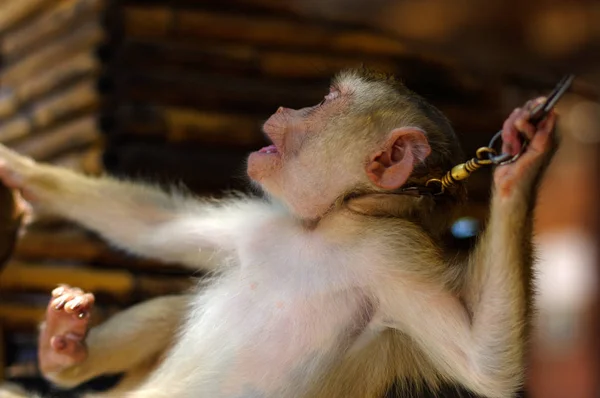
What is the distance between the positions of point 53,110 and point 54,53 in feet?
0.79

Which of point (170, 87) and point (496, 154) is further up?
point (170, 87)

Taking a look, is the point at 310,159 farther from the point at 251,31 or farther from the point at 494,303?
the point at 251,31

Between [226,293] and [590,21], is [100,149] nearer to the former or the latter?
[226,293]

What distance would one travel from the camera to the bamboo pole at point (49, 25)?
137 inches

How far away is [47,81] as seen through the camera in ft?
12.2

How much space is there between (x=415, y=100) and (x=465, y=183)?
24 cm

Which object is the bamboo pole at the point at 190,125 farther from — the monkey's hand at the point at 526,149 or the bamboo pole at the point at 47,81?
the monkey's hand at the point at 526,149

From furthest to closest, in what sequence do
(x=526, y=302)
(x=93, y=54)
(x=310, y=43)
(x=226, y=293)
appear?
1. (x=310, y=43)
2. (x=93, y=54)
3. (x=226, y=293)
4. (x=526, y=302)

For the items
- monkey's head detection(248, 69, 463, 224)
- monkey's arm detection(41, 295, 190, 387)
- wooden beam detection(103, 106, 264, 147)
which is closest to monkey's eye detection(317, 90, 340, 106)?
monkey's head detection(248, 69, 463, 224)

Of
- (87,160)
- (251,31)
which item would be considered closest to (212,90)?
(251,31)

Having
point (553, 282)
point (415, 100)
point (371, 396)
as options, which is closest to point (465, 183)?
point (415, 100)

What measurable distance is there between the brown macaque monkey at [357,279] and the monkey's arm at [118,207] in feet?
1.26

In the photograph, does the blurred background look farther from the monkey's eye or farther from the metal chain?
the metal chain

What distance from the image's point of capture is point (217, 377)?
A: 219 centimetres
